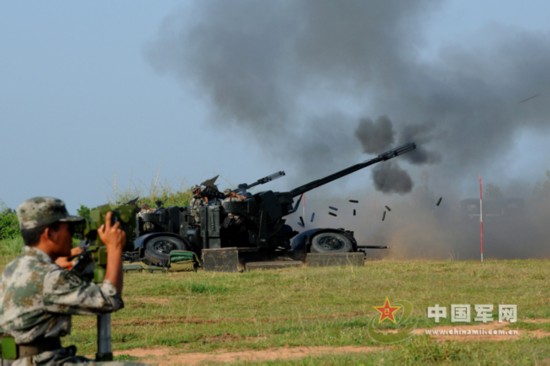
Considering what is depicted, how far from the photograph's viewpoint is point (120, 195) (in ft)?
110

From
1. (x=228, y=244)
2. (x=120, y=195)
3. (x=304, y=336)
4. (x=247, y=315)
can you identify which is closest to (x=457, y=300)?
(x=247, y=315)

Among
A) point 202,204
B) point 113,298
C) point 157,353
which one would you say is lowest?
point 157,353

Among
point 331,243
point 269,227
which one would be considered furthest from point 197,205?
point 331,243

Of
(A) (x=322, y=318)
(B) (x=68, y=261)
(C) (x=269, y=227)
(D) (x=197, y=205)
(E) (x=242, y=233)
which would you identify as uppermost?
(D) (x=197, y=205)

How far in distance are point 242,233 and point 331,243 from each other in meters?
1.94

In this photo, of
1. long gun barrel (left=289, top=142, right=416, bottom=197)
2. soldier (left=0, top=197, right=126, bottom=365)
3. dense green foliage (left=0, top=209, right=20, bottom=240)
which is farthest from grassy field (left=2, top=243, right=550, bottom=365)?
dense green foliage (left=0, top=209, right=20, bottom=240)

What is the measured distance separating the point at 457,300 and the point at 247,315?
306 cm

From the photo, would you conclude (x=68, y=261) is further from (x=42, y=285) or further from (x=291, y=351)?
(x=291, y=351)

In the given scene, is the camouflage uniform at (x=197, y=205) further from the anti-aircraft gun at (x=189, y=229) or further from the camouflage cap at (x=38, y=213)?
the camouflage cap at (x=38, y=213)

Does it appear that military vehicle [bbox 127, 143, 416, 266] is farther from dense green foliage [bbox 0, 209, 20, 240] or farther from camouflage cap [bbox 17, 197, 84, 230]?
camouflage cap [bbox 17, 197, 84, 230]

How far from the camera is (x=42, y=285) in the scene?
215 inches

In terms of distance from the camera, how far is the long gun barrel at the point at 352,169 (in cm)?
2362

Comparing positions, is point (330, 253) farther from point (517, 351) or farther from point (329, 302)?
point (517, 351)

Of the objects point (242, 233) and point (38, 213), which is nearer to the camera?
point (38, 213)
